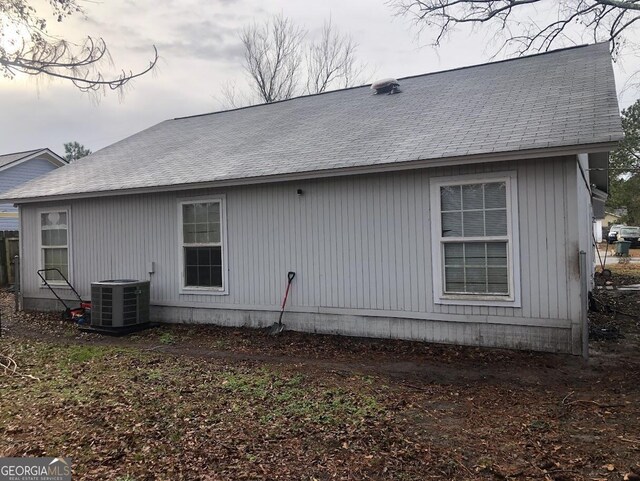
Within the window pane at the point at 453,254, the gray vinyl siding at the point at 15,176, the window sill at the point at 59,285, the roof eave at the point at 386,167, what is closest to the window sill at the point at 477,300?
the window pane at the point at 453,254

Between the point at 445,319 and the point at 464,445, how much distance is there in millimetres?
3142

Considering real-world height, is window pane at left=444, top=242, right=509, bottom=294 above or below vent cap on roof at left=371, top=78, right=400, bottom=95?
below

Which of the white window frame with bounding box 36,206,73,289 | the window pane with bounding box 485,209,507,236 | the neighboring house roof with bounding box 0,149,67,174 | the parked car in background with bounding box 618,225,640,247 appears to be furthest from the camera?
the parked car in background with bounding box 618,225,640,247

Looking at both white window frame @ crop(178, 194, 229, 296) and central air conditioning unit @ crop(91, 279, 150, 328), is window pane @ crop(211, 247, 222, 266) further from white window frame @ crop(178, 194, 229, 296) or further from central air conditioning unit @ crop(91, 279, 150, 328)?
central air conditioning unit @ crop(91, 279, 150, 328)

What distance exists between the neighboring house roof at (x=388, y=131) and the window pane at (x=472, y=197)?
53cm

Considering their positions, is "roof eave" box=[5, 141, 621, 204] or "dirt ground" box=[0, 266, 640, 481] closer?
"dirt ground" box=[0, 266, 640, 481]

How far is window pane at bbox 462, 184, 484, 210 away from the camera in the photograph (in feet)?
20.8

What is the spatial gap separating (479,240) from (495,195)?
0.62 m

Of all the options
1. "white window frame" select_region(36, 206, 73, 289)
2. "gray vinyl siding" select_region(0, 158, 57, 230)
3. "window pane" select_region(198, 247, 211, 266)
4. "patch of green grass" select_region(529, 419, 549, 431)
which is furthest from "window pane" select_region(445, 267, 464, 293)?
"gray vinyl siding" select_region(0, 158, 57, 230)

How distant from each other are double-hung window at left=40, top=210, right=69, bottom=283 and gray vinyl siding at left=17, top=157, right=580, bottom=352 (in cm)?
128

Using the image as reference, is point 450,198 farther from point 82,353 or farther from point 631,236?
point 631,236

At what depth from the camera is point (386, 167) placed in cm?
662

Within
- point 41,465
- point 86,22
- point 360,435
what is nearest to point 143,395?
point 41,465

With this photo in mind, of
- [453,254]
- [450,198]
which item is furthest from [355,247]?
[450,198]
